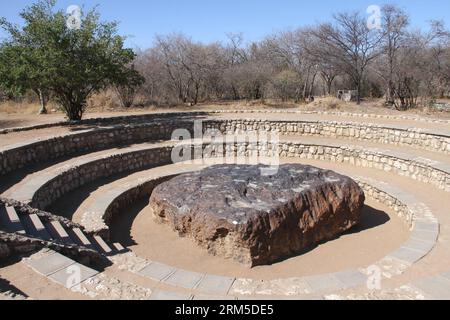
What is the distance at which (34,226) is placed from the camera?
5.85 m

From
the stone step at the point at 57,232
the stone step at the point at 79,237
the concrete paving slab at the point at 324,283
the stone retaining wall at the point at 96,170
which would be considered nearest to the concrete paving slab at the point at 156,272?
the stone step at the point at 79,237

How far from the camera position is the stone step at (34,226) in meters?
5.56

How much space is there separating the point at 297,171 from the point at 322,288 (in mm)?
3598

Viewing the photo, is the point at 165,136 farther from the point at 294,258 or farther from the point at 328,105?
the point at 328,105

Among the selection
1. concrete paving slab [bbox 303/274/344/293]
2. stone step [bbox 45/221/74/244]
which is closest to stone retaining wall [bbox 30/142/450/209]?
stone step [bbox 45/221/74/244]

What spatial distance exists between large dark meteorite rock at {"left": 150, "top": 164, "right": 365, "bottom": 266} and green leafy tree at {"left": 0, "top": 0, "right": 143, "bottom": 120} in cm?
671

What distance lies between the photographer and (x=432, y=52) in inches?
859

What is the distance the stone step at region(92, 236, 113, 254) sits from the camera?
19.3 feet

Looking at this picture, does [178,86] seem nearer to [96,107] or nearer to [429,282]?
[96,107]

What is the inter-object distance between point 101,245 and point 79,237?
39cm

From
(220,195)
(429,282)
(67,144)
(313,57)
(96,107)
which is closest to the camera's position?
(429,282)

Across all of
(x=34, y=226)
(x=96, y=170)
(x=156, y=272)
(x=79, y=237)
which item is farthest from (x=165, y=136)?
(x=156, y=272)

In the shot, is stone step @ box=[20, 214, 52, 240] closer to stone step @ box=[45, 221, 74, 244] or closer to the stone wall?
stone step @ box=[45, 221, 74, 244]

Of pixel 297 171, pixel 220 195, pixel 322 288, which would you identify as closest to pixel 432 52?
pixel 297 171
